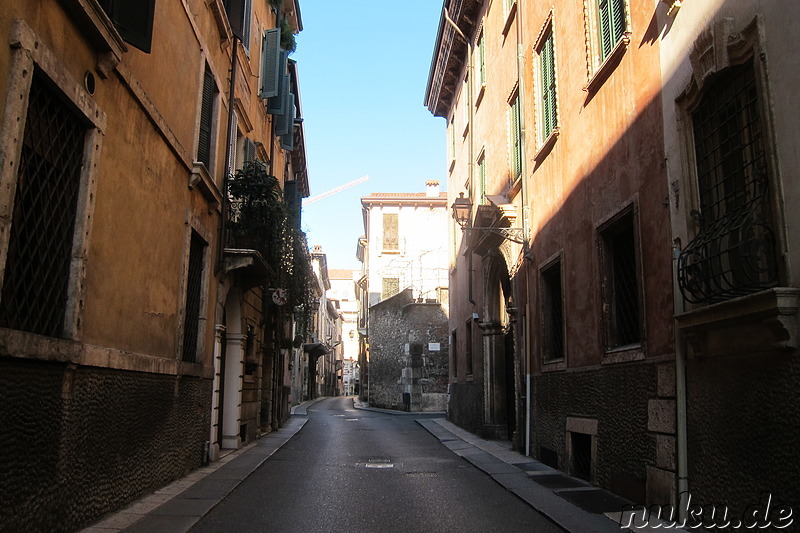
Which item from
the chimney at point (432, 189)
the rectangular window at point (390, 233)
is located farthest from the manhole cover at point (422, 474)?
the chimney at point (432, 189)

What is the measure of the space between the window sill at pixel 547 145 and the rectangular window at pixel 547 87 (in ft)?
0.49

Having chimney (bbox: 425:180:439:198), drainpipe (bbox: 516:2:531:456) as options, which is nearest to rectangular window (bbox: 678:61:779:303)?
drainpipe (bbox: 516:2:531:456)

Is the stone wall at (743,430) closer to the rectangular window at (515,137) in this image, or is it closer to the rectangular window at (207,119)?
the rectangular window at (207,119)

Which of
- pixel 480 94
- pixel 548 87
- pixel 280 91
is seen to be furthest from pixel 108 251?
pixel 480 94

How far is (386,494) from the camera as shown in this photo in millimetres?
8000

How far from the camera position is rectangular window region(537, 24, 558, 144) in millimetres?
11203

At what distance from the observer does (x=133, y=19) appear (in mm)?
6344

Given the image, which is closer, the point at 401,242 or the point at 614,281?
the point at 614,281

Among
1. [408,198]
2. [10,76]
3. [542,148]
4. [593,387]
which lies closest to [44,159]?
[10,76]

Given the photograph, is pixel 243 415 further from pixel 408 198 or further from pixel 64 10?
pixel 408 198

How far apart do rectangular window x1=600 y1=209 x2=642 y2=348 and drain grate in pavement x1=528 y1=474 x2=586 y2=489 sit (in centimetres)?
186

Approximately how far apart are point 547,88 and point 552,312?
154 inches

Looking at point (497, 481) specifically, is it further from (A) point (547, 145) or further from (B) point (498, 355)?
(B) point (498, 355)

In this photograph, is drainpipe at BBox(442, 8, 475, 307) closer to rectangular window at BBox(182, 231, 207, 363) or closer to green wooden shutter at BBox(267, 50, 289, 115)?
green wooden shutter at BBox(267, 50, 289, 115)
